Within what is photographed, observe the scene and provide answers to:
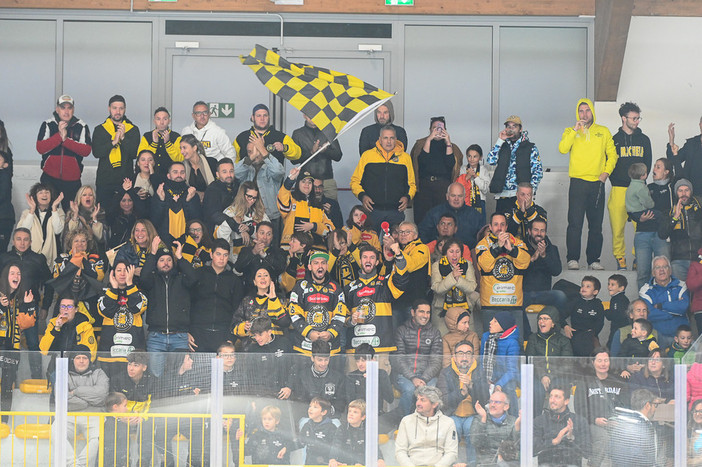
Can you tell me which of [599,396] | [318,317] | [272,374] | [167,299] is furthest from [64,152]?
[599,396]

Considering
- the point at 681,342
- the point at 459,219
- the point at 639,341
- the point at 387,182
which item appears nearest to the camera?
the point at 639,341

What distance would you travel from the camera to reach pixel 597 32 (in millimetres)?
15508

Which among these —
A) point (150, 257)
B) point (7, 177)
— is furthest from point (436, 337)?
point (7, 177)

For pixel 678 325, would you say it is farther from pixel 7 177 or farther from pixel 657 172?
pixel 7 177

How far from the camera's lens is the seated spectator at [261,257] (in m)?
12.5

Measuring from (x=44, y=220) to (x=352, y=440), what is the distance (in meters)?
4.92

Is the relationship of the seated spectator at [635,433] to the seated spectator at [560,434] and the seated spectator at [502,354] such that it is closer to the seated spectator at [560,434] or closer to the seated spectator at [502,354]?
the seated spectator at [560,434]

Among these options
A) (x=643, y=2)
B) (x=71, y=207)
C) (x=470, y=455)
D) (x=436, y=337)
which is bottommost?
(x=470, y=455)

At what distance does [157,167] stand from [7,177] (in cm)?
160

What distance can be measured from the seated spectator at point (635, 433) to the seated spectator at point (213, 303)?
12.7ft

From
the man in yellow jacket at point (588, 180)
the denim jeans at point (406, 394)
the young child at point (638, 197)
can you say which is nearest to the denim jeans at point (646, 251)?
the young child at point (638, 197)

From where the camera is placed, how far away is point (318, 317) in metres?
11.7

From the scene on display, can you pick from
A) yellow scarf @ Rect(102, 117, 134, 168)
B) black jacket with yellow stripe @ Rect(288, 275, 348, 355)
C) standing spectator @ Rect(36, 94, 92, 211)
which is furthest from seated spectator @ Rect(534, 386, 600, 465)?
standing spectator @ Rect(36, 94, 92, 211)

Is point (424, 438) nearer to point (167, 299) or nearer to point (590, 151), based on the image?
point (167, 299)
